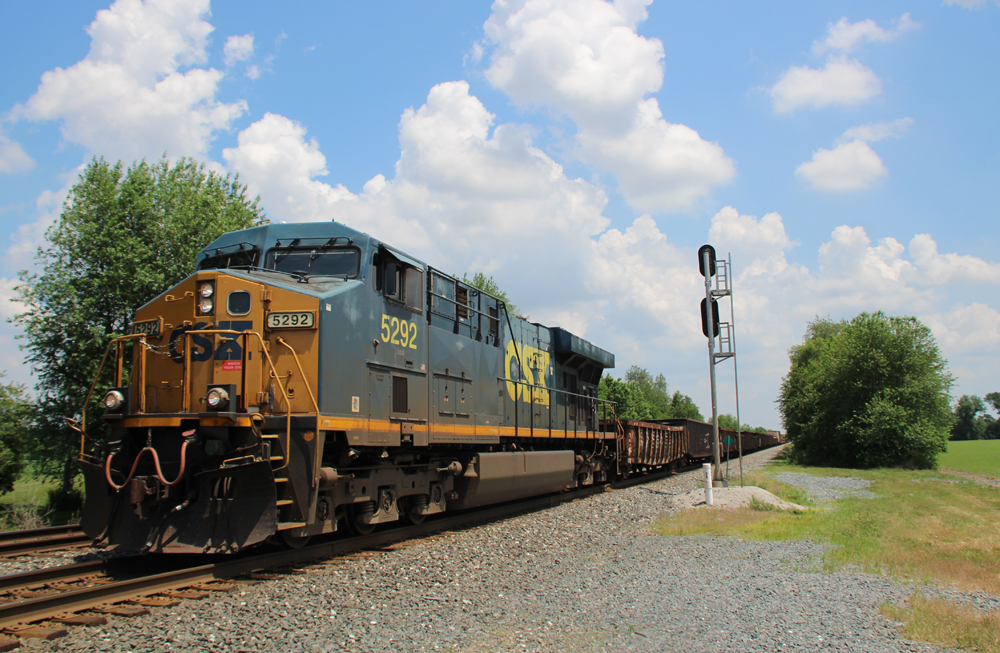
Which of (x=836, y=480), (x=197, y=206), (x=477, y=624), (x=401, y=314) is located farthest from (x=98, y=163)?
(x=836, y=480)

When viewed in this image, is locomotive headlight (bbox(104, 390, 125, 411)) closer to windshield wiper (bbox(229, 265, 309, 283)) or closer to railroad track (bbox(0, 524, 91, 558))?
windshield wiper (bbox(229, 265, 309, 283))

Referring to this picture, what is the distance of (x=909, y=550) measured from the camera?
27.0 ft

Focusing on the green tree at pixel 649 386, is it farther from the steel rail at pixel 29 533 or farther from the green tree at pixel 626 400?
the steel rail at pixel 29 533

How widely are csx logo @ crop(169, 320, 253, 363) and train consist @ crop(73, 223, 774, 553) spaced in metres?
0.02

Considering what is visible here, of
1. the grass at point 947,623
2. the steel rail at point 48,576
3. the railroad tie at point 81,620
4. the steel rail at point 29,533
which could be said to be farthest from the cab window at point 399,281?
the steel rail at point 29,533

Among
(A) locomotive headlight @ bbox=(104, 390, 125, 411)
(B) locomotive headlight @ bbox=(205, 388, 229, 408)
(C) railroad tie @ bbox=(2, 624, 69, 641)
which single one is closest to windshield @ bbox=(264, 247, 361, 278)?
(B) locomotive headlight @ bbox=(205, 388, 229, 408)

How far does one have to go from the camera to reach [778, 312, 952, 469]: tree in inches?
1273

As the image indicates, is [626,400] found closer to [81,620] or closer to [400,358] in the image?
[400,358]

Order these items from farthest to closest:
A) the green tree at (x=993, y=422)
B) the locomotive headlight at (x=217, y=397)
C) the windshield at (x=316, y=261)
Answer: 1. the green tree at (x=993, y=422)
2. the windshield at (x=316, y=261)
3. the locomotive headlight at (x=217, y=397)

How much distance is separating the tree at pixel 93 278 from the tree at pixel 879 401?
32.1 meters

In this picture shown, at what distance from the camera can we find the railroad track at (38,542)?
8016 mm

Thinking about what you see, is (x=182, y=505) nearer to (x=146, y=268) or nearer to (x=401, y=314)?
(x=401, y=314)

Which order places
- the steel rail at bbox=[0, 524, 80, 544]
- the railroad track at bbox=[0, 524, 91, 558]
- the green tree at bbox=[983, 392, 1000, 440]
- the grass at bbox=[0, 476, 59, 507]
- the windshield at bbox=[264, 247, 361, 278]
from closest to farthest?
the windshield at bbox=[264, 247, 361, 278] < the railroad track at bbox=[0, 524, 91, 558] < the steel rail at bbox=[0, 524, 80, 544] < the grass at bbox=[0, 476, 59, 507] < the green tree at bbox=[983, 392, 1000, 440]

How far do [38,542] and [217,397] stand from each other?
450 centimetres
